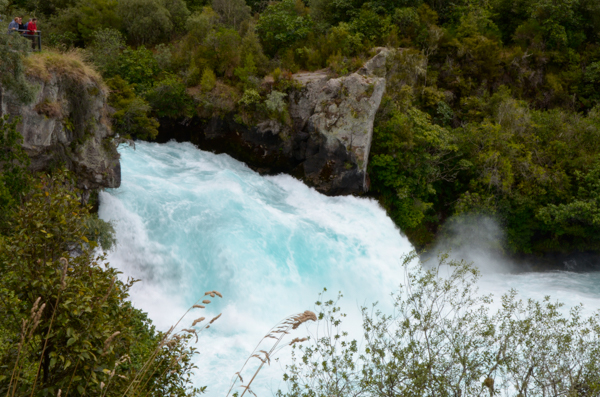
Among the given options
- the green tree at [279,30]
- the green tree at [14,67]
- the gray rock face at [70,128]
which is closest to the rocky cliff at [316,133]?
the green tree at [279,30]

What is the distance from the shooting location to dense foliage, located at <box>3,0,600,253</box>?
2142cm

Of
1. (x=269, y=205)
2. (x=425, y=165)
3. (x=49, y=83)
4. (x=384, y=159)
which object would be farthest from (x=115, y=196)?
(x=425, y=165)

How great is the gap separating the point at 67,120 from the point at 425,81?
61.8 feet

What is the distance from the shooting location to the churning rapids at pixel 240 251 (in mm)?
13992

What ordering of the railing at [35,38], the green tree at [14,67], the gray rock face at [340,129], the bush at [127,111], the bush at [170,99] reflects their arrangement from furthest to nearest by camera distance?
the bush at [170,99] → the gray rock face at [340,129] → the bush at [127,111] → the railing at [35,38] → the green tree at [14,67]

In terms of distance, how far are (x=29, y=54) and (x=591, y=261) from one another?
25.6 meters

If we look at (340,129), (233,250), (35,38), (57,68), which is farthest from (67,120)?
(340,129)

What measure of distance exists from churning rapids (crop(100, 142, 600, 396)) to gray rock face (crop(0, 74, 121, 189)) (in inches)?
64.8

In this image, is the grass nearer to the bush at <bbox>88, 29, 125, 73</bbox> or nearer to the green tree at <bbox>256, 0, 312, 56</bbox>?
the bush at <bbox>88, 29, 125, 73</bbox>

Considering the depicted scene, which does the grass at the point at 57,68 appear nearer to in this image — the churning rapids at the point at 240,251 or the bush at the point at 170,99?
the churning rapids at the point at 240,251

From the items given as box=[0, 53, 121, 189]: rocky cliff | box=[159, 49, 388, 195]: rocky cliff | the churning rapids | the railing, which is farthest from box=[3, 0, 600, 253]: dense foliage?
the railing

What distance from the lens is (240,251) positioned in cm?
1541

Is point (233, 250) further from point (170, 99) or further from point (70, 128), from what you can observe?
point (170, 99)

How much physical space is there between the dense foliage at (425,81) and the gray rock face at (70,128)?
4.93m
